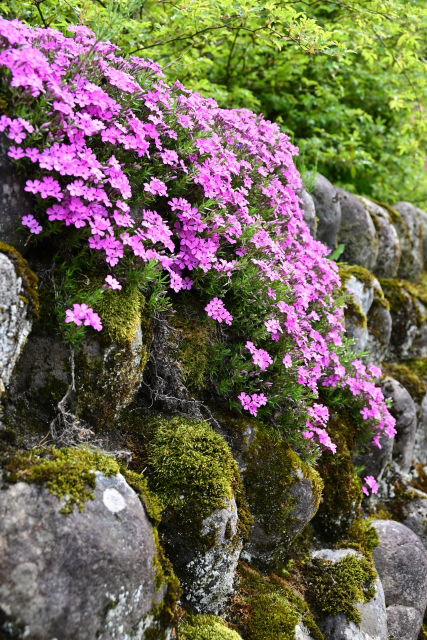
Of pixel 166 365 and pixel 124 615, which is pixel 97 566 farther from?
pixel 166 365

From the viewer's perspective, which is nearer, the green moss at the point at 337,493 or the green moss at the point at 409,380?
the green moss at the point at 337,493

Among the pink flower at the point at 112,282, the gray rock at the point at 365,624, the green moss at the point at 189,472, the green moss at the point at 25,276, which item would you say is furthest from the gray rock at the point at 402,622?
the green moss at the point at 25,276

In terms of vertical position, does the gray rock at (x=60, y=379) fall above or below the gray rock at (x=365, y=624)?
above

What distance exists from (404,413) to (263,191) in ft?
10.2

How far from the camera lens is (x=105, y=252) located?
2.77 metres

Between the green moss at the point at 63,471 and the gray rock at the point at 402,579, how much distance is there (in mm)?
3067

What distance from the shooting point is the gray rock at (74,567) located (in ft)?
6.44

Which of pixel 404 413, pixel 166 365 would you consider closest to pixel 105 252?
pixel 166 365

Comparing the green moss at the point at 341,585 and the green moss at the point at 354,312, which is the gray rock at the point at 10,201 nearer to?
the green moss at the point at 341,585

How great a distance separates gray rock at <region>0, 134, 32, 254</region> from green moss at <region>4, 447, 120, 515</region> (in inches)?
42.3

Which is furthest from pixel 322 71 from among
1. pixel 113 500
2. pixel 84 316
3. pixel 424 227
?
pixel 113 500

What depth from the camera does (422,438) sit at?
648 cm

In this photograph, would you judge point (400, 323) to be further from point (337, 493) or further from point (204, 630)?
point (204, 630)

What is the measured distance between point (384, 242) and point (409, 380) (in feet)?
7.61
